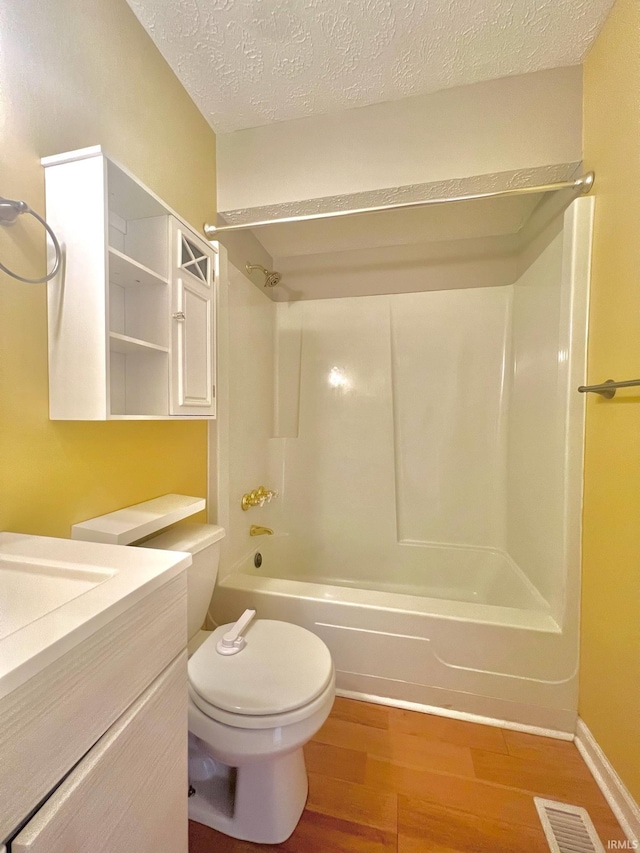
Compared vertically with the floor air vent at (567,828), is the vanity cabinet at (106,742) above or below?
above

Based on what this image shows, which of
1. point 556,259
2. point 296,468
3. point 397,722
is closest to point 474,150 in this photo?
point 556,259

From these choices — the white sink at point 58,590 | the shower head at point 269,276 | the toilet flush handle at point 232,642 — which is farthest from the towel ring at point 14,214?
the shower head at point 269,276

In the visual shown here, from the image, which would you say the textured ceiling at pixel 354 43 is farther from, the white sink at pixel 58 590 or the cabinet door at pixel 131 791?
the cabinet door at pixel 131 791

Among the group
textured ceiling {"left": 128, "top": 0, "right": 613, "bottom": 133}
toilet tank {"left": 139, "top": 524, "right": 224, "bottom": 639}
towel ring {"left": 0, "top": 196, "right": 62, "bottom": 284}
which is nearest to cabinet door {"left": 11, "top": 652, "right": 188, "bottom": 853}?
toilet tank {"left": 139, "top": 524, "right": 224, "bottom": 639}

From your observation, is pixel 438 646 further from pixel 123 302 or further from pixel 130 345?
pixel 123 302

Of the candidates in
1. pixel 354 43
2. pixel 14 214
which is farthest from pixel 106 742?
pixel 354 43

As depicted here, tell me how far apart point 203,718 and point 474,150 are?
2037 millimetres

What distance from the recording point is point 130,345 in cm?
100

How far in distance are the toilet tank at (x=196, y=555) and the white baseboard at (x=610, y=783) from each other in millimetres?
1353

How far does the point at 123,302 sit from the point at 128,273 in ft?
0.43

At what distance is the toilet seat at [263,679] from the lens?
2.84 feet

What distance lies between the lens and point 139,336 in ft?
3.59

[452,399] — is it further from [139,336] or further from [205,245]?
[139,336]

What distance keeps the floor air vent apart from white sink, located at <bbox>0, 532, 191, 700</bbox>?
1.28 m
